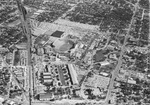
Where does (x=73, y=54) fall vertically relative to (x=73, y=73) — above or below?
below

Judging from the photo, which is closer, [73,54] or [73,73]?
[73,73]

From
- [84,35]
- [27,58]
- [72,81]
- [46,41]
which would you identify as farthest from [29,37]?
[72,81]

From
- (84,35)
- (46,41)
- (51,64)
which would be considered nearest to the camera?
(51,64)

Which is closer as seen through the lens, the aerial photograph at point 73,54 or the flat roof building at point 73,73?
the aerial photograph at point 73,54

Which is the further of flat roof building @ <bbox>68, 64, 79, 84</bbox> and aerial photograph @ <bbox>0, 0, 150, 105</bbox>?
flat roof building @ <bbox>68, 64, 79, 84</bbox>

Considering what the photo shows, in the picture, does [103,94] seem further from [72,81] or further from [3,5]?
[3,5]

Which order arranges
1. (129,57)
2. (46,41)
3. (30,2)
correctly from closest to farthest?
(129,57)
(46,41)
(30,2)

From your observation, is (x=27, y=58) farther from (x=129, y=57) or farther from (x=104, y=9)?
(x=104, y=9)

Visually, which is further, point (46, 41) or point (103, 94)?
point (46, 41)
